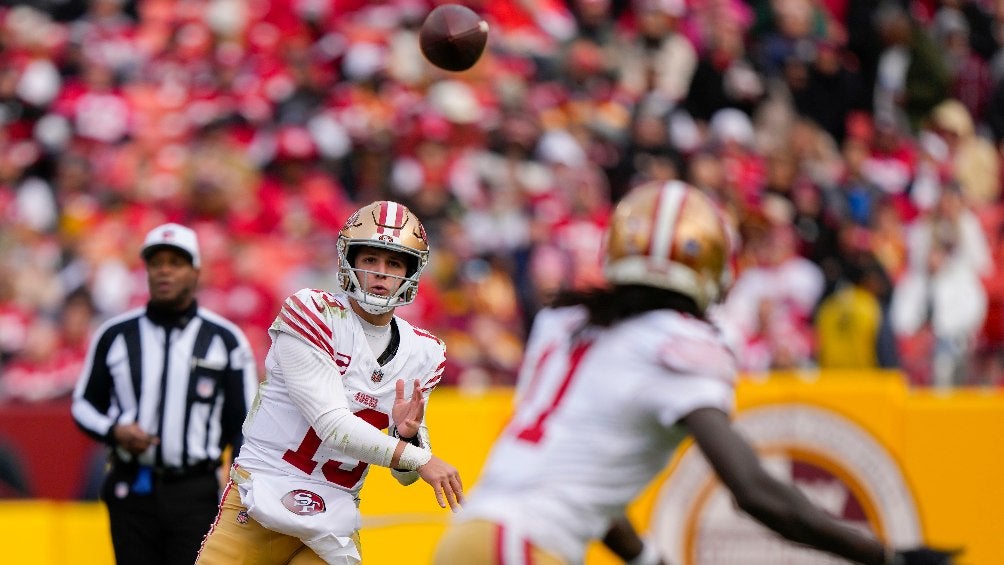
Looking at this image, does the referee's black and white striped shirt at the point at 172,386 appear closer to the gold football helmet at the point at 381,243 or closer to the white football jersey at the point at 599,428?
the gold football helmet at the point at 381,243

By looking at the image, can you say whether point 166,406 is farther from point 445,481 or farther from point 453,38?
point 445,481

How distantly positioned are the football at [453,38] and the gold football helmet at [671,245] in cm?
229

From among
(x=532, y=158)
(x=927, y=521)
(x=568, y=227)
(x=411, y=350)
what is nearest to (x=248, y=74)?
(x=532, y=158)

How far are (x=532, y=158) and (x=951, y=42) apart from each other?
3932 millimetres

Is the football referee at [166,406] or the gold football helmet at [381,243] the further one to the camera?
the football referee at [166,406]

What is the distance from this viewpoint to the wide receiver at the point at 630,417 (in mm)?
3676

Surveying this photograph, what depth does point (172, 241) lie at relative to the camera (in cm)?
641

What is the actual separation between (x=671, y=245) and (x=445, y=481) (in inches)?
49.1

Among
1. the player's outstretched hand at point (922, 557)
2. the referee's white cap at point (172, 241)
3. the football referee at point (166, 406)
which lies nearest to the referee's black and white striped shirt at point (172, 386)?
the football referee at point (166, 406)

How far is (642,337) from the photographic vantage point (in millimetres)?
3811

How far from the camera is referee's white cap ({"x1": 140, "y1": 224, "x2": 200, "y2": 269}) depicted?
21.0 ft

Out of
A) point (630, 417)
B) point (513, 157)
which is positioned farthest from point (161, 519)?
point (513, 157)

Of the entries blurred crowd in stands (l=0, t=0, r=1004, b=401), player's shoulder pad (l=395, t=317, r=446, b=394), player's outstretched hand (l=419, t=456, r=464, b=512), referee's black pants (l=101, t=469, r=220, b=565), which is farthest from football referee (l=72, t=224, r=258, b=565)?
blurred crowd in stands (l=0, t=0, r=1004, b=401)

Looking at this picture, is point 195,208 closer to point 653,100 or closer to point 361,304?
point 653,100
